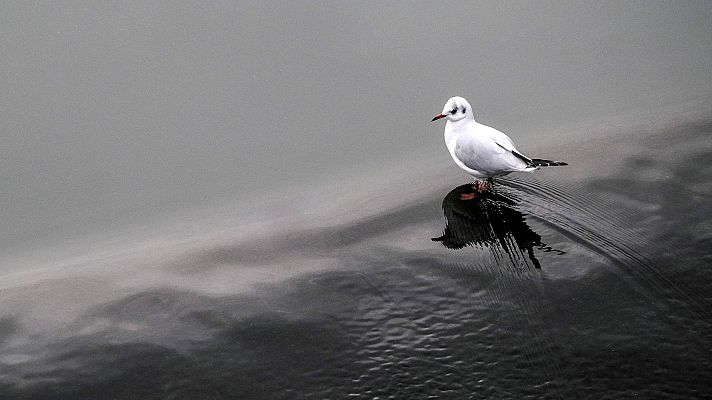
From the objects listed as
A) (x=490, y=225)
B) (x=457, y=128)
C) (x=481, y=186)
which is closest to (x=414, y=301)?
(x=490, y=225)

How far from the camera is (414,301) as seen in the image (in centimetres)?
428

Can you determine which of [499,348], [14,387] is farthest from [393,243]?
[14,387]

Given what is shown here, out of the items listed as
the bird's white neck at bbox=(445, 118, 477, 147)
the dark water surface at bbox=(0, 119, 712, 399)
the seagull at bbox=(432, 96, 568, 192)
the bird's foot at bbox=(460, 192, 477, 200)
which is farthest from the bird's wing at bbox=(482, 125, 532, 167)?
the bird's foot at bbox=(460, 192, 477, 200)

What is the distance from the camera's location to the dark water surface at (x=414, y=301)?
144 inches

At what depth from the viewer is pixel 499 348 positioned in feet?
12.3

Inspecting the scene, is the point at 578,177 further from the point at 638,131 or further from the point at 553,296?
the point at 553,296

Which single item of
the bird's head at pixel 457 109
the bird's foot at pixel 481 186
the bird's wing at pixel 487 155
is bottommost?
the bird's foot at pixel 481 186

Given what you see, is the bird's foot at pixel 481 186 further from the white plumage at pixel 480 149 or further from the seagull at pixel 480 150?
the white plumage at pixel 480 149

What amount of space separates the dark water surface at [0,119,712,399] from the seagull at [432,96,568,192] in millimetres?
209

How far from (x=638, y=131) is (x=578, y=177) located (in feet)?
3.89

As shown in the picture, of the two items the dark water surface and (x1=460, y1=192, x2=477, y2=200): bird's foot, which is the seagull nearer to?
(x1=460, y1=192, x2=477, y2=200): bird's foot

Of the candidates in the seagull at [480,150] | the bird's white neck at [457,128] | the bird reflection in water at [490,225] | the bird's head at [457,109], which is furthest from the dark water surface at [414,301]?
the bird's head at [457,109]

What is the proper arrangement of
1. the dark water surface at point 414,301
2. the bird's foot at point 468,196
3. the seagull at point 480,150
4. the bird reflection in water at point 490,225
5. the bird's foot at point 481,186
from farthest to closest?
the bird's foot at point 481,186
the bird's foot at point 468,196
the seagull at point 480,150
the bird reflection in water at point 490,225
the dark water surface at point 414,301

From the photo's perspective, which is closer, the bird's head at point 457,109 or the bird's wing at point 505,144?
the bird's wing at point 505,144
